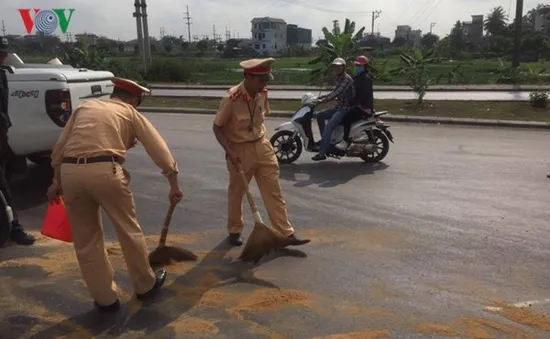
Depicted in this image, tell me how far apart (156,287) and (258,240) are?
3.63ft

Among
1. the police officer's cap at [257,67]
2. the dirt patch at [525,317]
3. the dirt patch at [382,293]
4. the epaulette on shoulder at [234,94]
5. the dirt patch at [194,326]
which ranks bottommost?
the dirt patch at [525,317]

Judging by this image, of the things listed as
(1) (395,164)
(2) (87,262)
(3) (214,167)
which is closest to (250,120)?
(2) (87,262)

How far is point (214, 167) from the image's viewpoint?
354 inches

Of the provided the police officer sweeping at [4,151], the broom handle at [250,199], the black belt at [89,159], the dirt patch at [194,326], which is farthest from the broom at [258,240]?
the police officer sweeping at [4,151]

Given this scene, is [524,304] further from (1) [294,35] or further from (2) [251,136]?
(1) [294,35]

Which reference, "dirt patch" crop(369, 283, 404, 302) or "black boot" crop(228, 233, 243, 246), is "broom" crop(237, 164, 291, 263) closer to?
"black boot" crop(228, 233, 243, 246)

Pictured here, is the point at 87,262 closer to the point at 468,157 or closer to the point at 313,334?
the point at 313,334

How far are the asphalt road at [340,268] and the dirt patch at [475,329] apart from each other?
12mm

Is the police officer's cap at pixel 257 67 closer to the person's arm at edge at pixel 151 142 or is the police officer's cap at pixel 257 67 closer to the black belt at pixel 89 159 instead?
the person's arm at edge at pixel 151 142

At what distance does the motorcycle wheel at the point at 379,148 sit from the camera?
30.6ft

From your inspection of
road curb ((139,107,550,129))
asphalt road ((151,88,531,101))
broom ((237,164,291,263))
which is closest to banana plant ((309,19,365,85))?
asphalt road ((151,88,531,101))

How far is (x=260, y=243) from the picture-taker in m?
5.02

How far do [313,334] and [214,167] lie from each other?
556 centimetres

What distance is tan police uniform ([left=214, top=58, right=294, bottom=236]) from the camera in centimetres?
518
